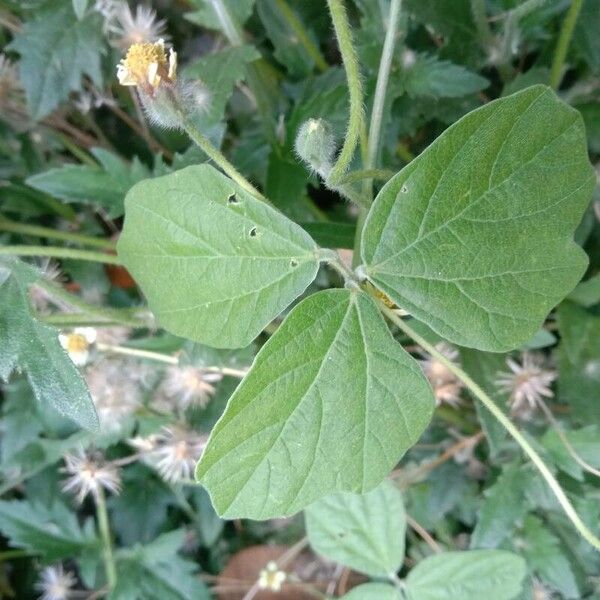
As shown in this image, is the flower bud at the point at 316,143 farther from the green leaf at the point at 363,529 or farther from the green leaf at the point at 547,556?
the green leaf at the point at 547,556

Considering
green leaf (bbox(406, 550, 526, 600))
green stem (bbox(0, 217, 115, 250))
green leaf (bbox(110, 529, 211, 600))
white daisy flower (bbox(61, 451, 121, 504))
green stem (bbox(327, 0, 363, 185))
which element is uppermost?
green stem (bbox(327, 0, 363, 185))

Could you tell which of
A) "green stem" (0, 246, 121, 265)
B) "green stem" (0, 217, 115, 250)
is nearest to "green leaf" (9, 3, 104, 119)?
"green stem" (0, 217, 115, 250)

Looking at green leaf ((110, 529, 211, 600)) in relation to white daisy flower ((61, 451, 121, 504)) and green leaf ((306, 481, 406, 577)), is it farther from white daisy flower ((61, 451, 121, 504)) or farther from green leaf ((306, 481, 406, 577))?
green leaf ((306, 481, 406, 577))

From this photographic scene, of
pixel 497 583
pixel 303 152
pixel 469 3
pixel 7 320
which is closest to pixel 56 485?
pixel 7 320

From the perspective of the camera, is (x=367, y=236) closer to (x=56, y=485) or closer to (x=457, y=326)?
(x=457, y=326)

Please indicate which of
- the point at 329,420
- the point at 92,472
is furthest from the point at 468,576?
the point at 92,472

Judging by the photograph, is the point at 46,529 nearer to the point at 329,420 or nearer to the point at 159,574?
the point at 159,574

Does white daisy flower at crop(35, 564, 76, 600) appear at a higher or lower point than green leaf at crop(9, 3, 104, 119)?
lower
